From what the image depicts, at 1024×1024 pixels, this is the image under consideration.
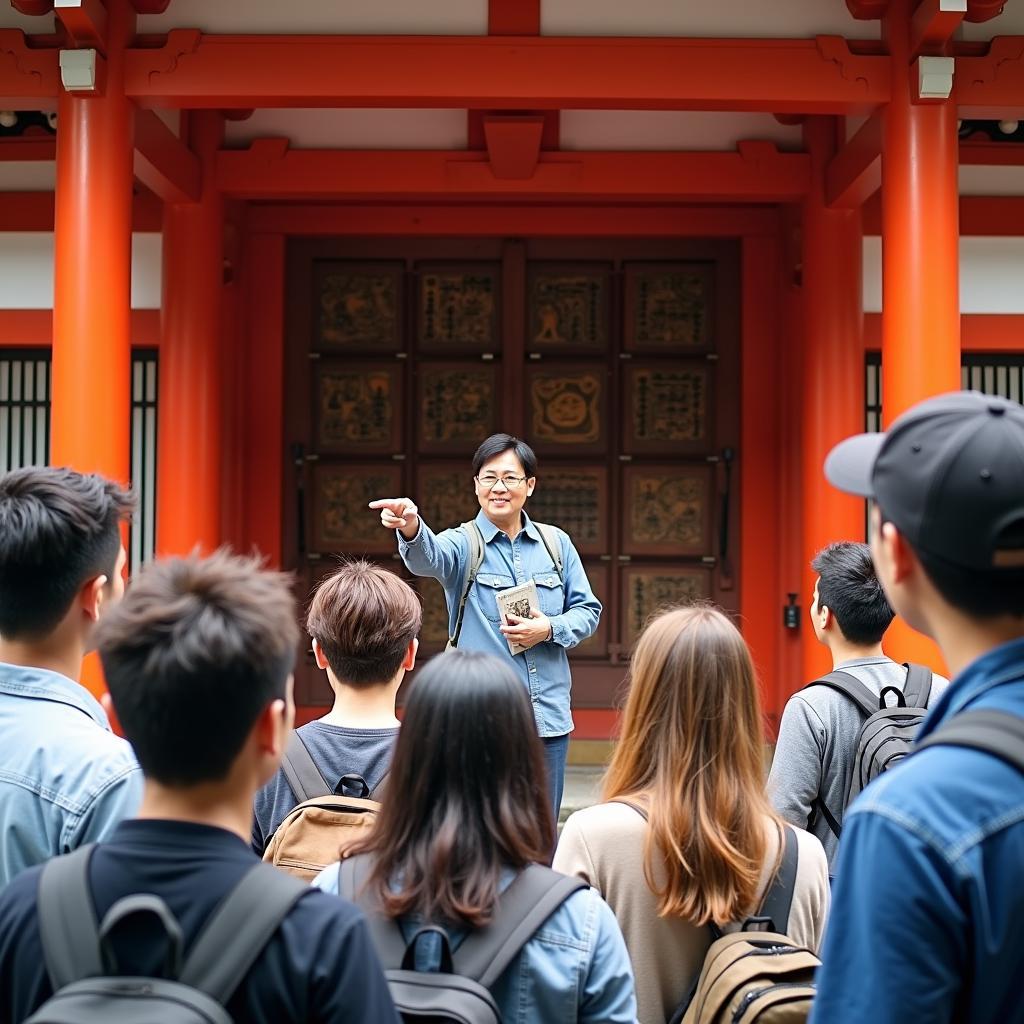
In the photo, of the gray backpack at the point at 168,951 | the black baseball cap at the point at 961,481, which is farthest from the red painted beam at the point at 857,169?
the gray backpack at the point at 168,951

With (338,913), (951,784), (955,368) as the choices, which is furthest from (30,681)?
(955,368)

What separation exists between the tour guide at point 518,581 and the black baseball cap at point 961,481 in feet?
9.56

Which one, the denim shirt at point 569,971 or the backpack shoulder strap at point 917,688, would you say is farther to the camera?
the backpack shoulder strap at point 917,688

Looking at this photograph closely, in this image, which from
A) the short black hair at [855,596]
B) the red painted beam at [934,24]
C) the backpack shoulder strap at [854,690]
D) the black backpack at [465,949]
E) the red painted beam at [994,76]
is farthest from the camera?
the red painted beam at [994,76]

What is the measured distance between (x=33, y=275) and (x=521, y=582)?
4.18m

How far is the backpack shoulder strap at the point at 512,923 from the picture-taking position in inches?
62.2

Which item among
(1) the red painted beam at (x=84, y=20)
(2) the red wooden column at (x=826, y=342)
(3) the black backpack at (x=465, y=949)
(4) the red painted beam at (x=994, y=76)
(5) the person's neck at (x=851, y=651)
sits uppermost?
(1) the red painted beam at (x=84, y=20)

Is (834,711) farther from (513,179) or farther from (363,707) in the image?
(513,179)

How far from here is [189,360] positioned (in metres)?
6.80

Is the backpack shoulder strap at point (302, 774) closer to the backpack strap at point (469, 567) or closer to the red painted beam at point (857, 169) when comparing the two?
the backpack strap at point (469, 567)

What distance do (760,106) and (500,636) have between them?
2.87 metres

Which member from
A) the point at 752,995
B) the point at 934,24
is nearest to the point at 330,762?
the point at 752,995

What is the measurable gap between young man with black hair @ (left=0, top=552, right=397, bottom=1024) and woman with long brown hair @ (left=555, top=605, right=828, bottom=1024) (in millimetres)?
790

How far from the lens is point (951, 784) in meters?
1.26
